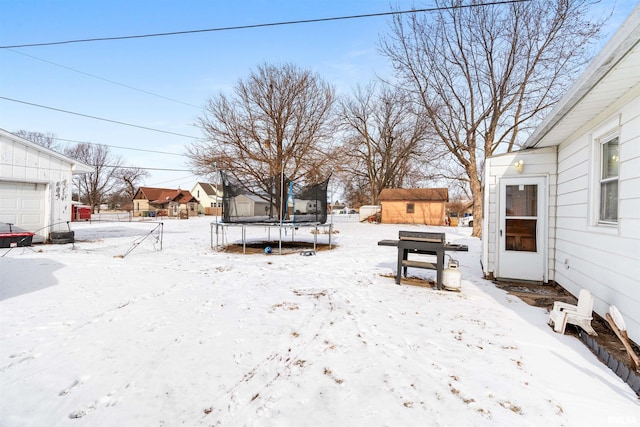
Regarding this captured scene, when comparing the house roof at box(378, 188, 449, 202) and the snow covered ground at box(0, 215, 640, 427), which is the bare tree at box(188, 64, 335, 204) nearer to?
the house roof at box(378, 188, 449, 202)

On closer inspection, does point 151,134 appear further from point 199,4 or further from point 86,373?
point 86,373

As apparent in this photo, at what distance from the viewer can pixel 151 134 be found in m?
21.0

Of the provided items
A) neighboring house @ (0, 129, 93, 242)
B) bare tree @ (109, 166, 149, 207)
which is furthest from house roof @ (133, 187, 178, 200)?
neighboring house @ (0, 129, 93, 242)

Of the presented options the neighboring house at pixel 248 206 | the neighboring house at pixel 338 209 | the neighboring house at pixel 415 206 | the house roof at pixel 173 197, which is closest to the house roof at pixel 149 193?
the house roof at pixel 173 197

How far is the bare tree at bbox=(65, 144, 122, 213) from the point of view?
3762 centimetres

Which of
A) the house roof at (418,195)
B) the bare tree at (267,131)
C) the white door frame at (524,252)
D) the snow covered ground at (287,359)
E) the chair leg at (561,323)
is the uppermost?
the bare tree at (267,131)

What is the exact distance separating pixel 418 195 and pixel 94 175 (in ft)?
135

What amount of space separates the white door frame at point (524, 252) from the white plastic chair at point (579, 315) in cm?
236

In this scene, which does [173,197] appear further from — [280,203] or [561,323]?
[561,323]

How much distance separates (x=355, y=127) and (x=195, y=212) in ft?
88.9

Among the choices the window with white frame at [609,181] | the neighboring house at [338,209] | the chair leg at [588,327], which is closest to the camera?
the chair leg at [588,327]

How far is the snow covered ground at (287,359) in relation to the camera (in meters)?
1.86

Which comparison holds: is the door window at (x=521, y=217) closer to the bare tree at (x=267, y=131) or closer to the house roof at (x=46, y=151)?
the bare tree at (x=267, y=131)

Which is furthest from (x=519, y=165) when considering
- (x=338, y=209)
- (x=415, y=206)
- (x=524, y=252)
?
(x=338, y=209)
